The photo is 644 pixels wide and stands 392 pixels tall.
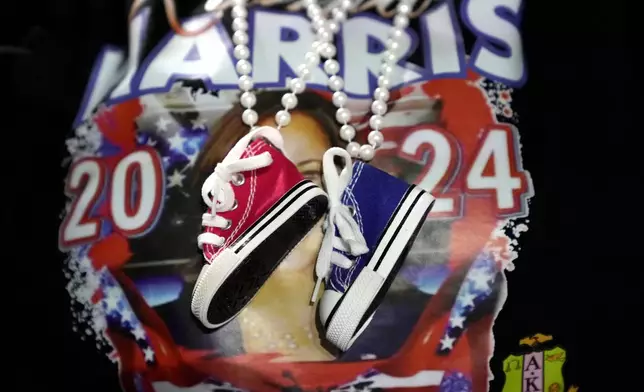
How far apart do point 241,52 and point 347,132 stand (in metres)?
0.15

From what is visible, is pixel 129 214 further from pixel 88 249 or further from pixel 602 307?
pixel 602 307

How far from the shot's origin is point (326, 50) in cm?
67

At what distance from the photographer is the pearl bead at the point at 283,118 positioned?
25.0 inches

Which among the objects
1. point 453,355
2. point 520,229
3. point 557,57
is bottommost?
point 453,355

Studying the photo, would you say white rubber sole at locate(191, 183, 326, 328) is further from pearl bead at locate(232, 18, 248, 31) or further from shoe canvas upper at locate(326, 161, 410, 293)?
pearl bead at locate(232, 18, 248, 31)

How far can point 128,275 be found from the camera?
1.96ft

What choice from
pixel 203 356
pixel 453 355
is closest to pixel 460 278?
pixel 453 355

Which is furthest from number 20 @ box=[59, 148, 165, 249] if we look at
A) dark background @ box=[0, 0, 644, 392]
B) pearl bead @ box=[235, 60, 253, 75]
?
pearl bead @ box=[235, 60, 253, 75]

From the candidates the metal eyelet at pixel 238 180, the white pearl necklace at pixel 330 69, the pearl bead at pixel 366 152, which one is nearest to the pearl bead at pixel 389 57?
the white pearl necklace at pixel 330 69

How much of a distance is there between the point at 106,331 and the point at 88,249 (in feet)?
0.28

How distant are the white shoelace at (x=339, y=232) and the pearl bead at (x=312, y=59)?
0.43 ft

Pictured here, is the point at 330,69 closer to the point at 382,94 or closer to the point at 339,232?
the point at 382,94

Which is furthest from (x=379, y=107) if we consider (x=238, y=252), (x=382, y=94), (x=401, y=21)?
(x=238, y=252)

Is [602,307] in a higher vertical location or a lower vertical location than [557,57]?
lower
